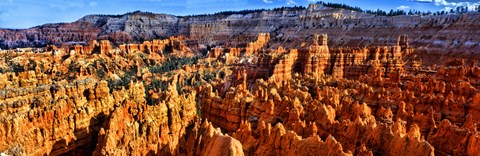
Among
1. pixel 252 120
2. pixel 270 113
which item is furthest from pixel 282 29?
pixel 252 120

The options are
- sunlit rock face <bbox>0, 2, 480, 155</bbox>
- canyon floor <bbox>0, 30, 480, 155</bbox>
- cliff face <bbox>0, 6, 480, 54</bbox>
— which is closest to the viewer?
canyon floor <bbox>0, 30, 480, 155</bbox>

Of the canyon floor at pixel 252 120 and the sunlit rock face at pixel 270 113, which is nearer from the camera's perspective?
the canyon floor at pixel 252 120

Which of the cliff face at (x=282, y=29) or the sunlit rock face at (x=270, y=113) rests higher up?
the cliff face at (x=282, y=29)

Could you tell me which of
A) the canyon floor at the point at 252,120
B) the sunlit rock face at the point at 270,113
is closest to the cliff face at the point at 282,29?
the sunlit rock face at the point at 270,113

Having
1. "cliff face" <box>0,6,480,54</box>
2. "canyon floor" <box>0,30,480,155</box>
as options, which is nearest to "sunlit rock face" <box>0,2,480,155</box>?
"canyon floor" <box>0,30,480,155</box>

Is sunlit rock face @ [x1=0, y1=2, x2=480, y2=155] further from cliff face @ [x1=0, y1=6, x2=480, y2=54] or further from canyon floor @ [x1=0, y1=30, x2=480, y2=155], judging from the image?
cliff face @ [x1=0, y1=6, x2=480, y2=54]

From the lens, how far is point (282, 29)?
111062 millimetres

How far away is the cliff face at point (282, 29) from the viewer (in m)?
59.8

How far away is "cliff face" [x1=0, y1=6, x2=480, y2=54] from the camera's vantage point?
59.8 m

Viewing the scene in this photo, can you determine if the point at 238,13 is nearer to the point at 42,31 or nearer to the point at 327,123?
the point at 42,31

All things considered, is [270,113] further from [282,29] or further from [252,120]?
[282,29]

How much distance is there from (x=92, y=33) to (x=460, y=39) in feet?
403

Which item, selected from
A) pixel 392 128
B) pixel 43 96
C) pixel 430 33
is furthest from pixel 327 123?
pixel 430 33

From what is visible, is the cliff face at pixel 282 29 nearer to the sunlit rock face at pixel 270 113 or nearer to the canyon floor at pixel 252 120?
the sunlit rock face at pixel 270 113
